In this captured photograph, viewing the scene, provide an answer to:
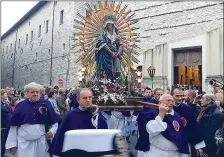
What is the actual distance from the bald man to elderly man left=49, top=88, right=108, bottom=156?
0.65 meters

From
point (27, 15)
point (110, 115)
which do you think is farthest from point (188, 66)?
point (27, 15)

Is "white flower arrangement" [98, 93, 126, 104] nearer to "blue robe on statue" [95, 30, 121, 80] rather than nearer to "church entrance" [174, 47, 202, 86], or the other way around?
"blue robe on statue" [95, 30, 121, 80]

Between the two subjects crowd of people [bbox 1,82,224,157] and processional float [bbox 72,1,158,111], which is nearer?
crowd of people [bbox 1,82,224,157]

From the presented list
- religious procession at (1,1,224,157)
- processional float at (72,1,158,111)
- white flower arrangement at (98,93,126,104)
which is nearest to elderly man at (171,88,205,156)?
religious procession at (1,1,224,157)

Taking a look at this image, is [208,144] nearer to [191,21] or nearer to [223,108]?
[223,108]

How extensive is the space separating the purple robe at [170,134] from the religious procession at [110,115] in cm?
1

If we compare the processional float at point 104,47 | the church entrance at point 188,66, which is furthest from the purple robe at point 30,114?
the church entrance at point 188,66

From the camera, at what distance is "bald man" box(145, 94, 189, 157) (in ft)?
12.4

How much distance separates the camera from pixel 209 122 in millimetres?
5227

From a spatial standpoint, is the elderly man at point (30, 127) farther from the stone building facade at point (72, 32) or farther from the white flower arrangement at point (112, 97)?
the stone building facade at point (72, 32)

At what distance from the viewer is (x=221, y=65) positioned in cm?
1507

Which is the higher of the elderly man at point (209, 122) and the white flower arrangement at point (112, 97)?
the white flower arrangement at point (112, 97)

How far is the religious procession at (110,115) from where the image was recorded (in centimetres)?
372

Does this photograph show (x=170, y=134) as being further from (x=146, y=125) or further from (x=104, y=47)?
(x=104, y=47)
